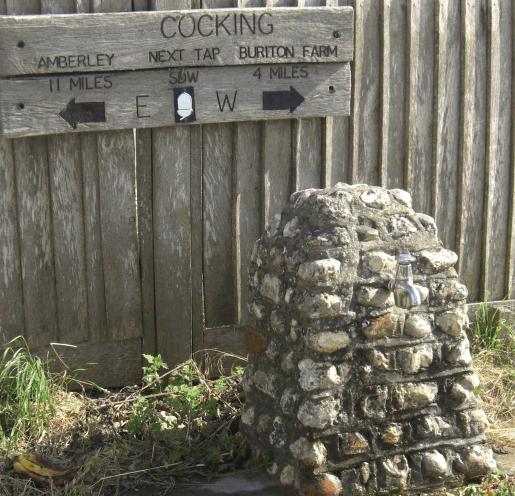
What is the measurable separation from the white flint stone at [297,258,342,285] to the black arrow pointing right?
1.45 meters

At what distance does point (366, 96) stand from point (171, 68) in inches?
50.2

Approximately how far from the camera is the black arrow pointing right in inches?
167

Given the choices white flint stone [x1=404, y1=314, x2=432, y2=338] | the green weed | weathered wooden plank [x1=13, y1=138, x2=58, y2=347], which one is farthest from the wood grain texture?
white flint stone [x1=404, y1=314, x2=432, y2=338]

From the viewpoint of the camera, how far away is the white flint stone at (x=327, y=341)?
3.09 m

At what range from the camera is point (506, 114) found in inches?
192

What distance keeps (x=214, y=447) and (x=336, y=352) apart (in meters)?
0.92

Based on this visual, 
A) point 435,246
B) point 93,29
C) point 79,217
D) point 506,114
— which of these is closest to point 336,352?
point 435,246

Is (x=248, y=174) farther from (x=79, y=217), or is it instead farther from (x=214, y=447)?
(x=214, y=447)

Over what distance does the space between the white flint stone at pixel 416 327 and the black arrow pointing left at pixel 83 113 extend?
201 centimetres

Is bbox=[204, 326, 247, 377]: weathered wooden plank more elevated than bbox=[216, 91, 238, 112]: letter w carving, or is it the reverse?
bbox=[216, 91, 238, 112]: letter w carving

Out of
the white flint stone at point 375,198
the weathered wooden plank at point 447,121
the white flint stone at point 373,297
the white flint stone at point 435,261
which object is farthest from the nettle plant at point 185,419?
the weathered wooden plank at point 447,121

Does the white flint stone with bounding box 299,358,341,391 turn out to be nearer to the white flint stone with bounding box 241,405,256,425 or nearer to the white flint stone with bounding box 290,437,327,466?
the white flint stone with bounding box 290,437,327,466

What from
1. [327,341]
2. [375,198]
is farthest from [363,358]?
[375,198]

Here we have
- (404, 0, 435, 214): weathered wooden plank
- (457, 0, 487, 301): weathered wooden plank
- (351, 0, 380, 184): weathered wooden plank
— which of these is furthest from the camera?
(457, 0, 487, 301): weathered wooden plank
